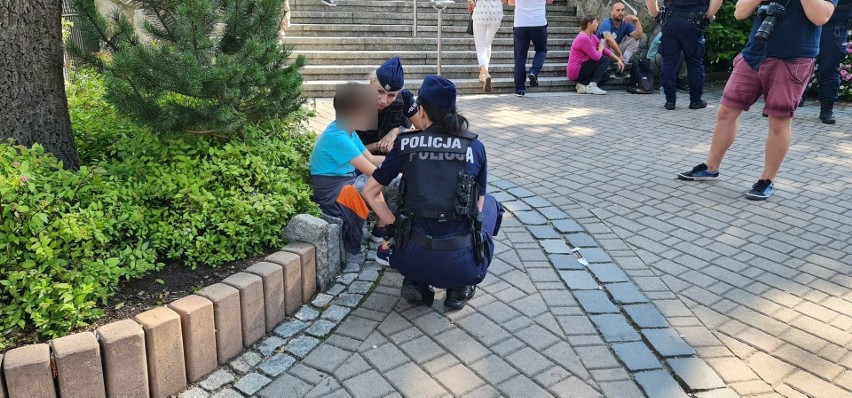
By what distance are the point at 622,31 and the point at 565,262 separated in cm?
781

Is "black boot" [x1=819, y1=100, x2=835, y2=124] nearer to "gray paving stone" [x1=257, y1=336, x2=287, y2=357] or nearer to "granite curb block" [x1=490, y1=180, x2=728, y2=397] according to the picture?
"granite curb block" [x1=490, y1=180, x2=728, y2=397]

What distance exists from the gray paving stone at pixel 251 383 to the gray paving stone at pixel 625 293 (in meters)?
2.05

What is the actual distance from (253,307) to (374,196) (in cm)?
91

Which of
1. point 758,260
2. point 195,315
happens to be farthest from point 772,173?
point 195,315

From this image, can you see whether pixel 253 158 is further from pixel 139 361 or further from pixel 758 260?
pixel 758 260

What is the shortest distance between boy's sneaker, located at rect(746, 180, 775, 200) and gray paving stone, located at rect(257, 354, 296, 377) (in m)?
4.13

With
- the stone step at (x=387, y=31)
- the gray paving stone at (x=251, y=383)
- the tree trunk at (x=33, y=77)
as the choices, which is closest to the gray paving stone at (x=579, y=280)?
the gray paving stone at (x=251, y=383)

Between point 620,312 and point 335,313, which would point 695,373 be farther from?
point 335,313

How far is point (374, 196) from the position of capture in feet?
12.8

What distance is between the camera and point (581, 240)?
4.89 m

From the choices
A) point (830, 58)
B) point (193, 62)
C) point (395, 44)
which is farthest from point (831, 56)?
point (193, 62)

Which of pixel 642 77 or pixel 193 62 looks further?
pixel 642 77

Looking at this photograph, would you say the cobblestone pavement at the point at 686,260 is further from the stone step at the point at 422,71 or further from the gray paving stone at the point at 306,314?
the stone step at the point at 422,71

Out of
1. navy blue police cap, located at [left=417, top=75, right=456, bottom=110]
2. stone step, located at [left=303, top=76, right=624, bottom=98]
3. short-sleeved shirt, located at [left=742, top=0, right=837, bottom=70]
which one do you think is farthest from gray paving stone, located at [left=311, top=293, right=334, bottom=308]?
stone step, located at [left=303, top=76, right=624, bottom=98]
